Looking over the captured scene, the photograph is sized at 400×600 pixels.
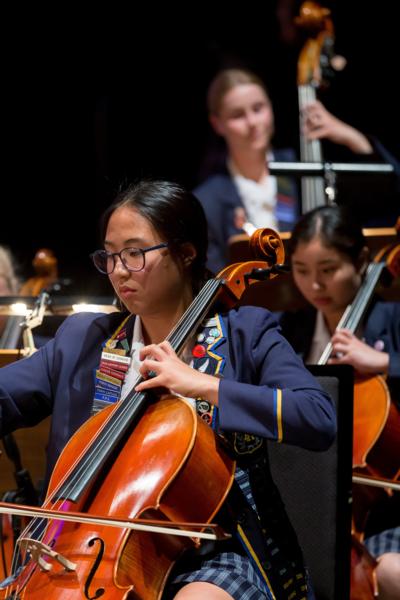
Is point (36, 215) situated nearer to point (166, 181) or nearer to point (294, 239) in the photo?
point (294, 239)

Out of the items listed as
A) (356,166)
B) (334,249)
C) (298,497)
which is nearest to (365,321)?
(334,249)

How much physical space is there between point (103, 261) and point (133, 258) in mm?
65

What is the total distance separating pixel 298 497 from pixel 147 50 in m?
2.86

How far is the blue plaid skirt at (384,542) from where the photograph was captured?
2.04m

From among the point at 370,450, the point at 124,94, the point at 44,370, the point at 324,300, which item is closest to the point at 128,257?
the point at 44,370

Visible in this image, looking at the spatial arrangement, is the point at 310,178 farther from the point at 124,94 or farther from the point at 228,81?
the point at 124,94

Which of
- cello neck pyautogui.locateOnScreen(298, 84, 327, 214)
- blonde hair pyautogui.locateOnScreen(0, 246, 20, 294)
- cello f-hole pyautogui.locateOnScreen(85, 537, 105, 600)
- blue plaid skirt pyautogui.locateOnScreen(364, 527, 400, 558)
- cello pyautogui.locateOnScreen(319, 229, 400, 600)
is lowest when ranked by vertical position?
blue plaid skirt pyautogui.locateOnScreen(364, 527, 400, 558)

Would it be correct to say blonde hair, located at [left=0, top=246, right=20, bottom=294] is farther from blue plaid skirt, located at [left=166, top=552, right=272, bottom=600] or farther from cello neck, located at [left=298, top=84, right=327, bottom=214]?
blue plaid skirt, located at [left=166, top=552, right=272, bottom=600]

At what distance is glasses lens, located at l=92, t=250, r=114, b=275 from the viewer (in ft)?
5.49

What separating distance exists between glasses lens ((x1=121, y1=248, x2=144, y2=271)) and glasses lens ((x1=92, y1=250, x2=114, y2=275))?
3 cm

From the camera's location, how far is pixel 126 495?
1348 mm

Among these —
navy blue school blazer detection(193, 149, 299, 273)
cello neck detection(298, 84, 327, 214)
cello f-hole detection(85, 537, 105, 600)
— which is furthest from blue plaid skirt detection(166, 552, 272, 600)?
navy blue school blazer detection(193, 149, 299, 273)

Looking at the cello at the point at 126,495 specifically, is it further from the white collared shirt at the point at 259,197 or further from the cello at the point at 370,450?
the white collared shirt at the point at 259,197

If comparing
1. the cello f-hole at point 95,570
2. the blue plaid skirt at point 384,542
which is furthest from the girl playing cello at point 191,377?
the blue plaid skirt at point 384,542
